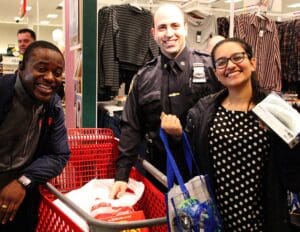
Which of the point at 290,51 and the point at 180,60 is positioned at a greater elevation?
the point at 290,51

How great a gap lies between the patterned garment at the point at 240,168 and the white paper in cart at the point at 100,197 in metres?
0.46

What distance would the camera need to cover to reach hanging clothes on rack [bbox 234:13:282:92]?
15.7ft

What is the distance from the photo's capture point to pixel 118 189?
1.94 metres

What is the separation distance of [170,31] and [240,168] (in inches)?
36.3

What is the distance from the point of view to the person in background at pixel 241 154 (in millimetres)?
1476

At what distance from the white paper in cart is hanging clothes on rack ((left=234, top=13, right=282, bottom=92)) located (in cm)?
325

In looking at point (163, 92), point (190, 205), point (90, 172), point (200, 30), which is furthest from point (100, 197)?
point (200, 30)

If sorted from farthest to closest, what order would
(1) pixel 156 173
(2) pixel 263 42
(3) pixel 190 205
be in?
(2) pixel 263 42, (1) pixel 156 173, (3) pixel 190 205

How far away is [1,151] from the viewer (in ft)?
5.50

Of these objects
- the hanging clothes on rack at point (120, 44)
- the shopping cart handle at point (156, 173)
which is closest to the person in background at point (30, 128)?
the shopping cart handle at point (156, 173)

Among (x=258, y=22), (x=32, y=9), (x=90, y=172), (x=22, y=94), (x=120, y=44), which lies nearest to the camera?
(x=22, y=94)

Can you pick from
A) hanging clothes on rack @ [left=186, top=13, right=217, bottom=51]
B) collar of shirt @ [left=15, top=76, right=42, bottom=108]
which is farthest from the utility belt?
hanging clothes on rack @ [left=186, top=13, right=217, bottom=51]

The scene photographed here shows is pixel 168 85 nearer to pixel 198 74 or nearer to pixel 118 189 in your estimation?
pixel 198 74

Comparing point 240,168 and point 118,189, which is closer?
point 240,168
